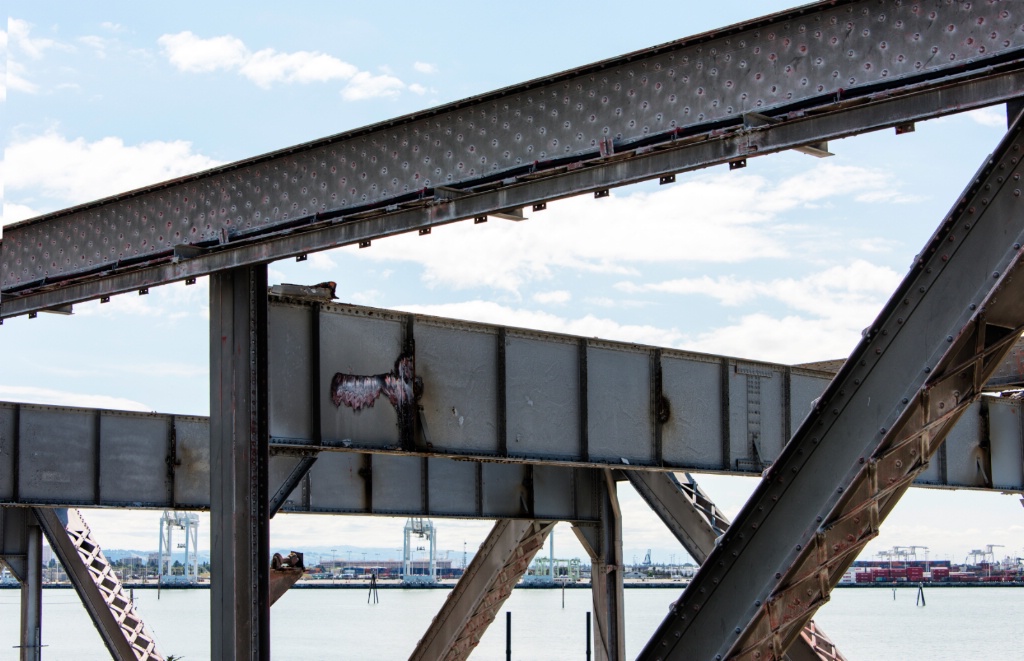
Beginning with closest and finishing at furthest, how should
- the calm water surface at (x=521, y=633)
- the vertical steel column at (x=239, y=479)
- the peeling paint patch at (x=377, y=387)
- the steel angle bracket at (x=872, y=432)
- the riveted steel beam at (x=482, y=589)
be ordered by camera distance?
the steel angle bracket at (x=872, y=432) < the vertical steel column at (x=239, y=479) < the peeling paint patch at (x=377, y=387) < the riveted steel beam at (x=482, y=589) < the calm water surface at (x=521, y=633)

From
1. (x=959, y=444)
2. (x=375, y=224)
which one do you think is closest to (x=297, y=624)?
(x=959, y=444)

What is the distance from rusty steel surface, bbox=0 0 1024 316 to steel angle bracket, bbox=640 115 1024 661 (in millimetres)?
893

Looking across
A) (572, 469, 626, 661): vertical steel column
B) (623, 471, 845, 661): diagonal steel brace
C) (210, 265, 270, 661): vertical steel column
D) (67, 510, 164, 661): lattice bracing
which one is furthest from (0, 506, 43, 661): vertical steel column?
(210, 265, 270, 661): vertical steel column

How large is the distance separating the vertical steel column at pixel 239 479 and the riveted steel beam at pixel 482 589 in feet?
30.0

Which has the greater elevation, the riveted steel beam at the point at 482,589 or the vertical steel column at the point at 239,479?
the vertical steel column at the point at 239,479

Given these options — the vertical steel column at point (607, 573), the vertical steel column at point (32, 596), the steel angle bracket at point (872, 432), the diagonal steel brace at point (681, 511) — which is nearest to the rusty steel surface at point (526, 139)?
the steel angle bracket at point (872, 432)

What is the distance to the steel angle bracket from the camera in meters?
8.78

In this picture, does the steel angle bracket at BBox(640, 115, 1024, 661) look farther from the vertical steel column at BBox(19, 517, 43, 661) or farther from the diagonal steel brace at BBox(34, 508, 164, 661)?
the vertical steel column at BBox(19, 517, 43, 661)

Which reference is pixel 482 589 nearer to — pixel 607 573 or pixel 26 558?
pixel 607 573

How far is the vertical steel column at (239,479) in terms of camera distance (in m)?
12.8

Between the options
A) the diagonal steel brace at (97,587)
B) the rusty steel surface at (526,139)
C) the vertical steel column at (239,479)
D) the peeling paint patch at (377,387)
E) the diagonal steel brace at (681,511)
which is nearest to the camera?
the rusty steel surface at (526,139)

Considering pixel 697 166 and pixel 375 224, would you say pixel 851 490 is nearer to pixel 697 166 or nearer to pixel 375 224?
pixel 697 166

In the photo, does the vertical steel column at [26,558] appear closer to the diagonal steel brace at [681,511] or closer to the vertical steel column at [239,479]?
the diagonal steel brace at [681,511]

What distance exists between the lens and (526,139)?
1152 cm
